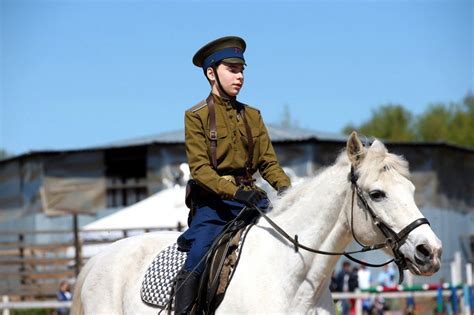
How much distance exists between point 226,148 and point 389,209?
4.73 feet

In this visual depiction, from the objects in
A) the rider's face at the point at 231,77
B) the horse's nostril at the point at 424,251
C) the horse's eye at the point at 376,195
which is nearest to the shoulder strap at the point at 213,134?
the rider's face at the point at 231,77

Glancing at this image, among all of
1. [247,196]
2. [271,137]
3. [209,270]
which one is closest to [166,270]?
[209,270]

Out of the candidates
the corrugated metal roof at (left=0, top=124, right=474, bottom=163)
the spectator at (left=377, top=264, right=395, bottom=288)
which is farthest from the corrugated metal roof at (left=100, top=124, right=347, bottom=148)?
the spectator at (left=377, top=264, right=395, bottom=288)

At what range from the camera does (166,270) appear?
22.8 feet

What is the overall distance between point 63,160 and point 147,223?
36.7 ft

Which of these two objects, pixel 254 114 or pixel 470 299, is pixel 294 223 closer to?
pixel 254 114

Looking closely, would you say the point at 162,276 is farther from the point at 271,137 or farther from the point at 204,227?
the point at 271,137

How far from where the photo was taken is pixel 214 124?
6.91 meters

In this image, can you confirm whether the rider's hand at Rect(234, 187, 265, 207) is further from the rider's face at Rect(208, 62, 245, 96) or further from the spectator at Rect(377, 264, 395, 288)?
the spectator at Rect(377, 264, 395, 288)

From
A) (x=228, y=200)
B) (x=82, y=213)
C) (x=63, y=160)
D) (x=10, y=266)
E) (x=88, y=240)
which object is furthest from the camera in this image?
(x=63, y=160)

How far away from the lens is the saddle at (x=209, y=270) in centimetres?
649

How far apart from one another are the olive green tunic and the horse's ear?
881 millimetres

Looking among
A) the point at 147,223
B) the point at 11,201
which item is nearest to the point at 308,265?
the point at 147,223

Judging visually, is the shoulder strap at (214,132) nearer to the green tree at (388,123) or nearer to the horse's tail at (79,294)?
the horse's tail at (79,294)
